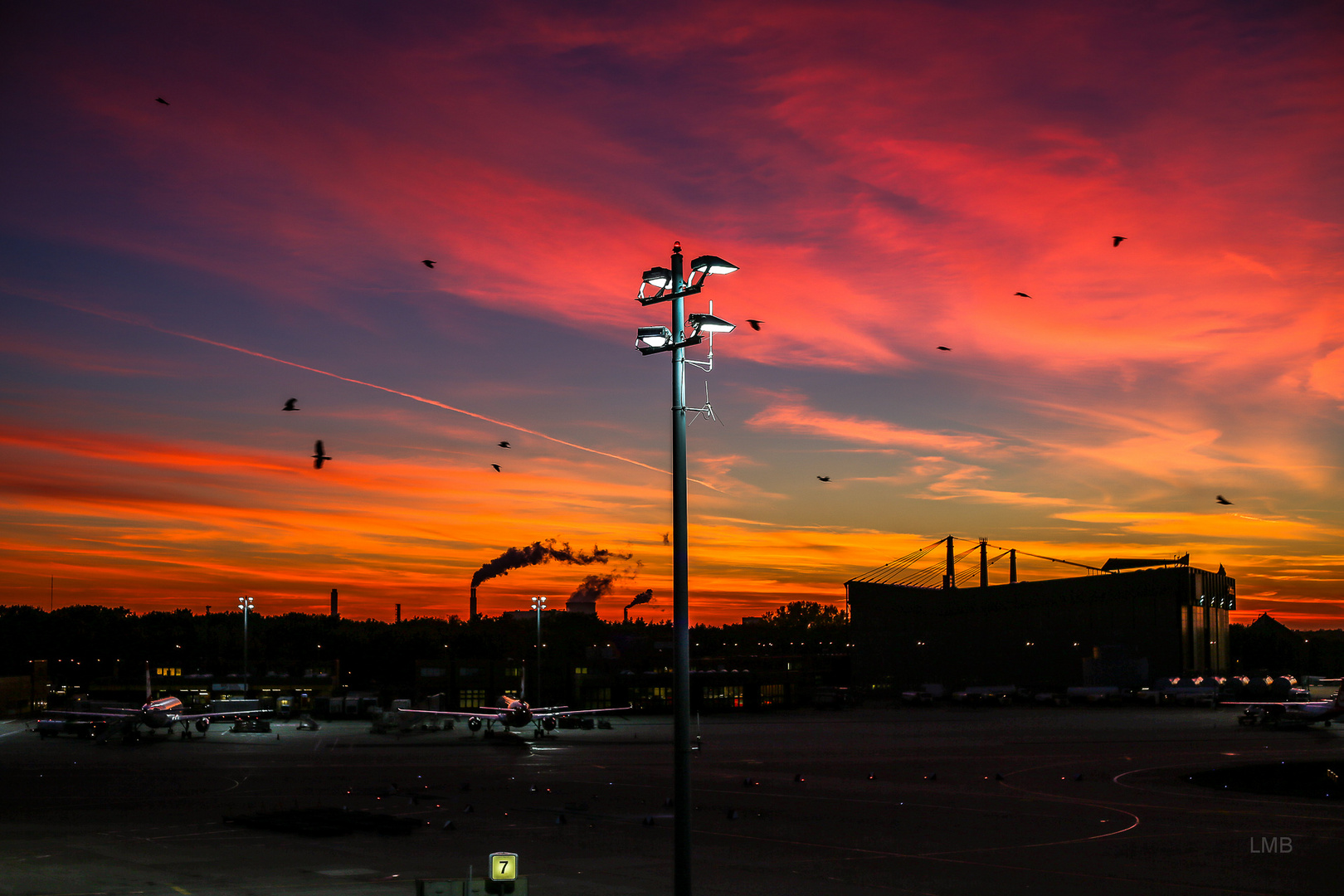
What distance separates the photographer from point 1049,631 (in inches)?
6486

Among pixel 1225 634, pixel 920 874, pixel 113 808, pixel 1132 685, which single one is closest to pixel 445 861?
pixel 920 874

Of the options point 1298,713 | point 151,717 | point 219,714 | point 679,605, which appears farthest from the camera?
point 219,714

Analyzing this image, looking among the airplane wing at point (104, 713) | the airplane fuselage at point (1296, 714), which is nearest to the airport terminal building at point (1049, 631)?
the airplane fuselage at point (1296, 714)

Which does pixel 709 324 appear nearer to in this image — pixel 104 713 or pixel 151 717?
pixel 151 717

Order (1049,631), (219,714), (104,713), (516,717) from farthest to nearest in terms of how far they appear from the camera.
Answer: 1. (1049,631)
2. (219,714)
3. (104,713)
4. (516,717)

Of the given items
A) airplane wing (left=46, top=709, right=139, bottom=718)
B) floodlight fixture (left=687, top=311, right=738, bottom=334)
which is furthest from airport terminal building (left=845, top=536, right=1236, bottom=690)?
floodlight fixture (left=687, top=311, right=738, bottom=334)

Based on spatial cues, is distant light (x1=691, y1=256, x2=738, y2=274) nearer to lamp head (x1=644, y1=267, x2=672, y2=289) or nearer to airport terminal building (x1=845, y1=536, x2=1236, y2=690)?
lamp head (x1=644, y1=267, x2=672, y2=289)

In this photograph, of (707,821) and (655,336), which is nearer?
(655,336)

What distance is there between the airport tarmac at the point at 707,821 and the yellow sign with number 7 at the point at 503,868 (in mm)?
4190

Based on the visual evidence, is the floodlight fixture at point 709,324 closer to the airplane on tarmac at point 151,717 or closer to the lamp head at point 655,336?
the lamp head at point 655,336

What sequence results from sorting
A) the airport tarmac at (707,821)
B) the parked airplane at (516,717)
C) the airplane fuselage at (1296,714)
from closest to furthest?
the airport tarmac at (707,821), the parked airplane at (516,717), the airplane fuselage at (1296,714)

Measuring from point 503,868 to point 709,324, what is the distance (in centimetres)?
874

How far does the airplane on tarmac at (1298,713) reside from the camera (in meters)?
73.4

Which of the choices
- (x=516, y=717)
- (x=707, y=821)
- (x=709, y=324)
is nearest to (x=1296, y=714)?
(x=516, y=717)
